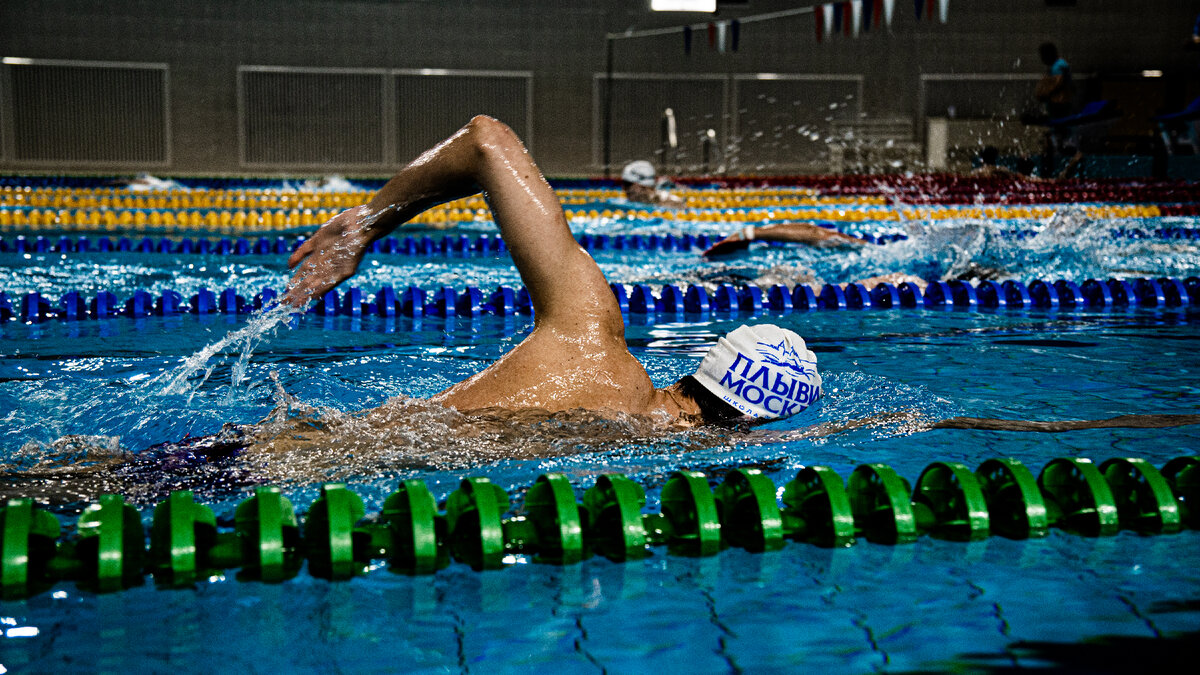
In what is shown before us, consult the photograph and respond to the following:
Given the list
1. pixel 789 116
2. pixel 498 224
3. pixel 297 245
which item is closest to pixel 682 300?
pixel 498 224

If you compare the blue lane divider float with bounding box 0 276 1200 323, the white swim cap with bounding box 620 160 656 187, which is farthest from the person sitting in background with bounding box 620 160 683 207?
the blue lane divider float with bounding box 0 276 1200 323

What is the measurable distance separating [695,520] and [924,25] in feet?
58.8

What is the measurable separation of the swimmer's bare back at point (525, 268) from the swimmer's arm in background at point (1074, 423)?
3.12 ft

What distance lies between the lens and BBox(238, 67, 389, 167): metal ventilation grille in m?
17.5

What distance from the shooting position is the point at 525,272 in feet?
8.44

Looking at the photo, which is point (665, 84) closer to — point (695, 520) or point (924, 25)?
point (924, 25)

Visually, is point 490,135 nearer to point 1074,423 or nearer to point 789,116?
point 1074,423

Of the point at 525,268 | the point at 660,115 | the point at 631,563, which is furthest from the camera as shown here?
the point at 660,115

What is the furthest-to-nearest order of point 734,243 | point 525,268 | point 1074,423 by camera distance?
point 734,243
point 1074,423
point 525,268

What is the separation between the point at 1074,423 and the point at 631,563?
1579mm

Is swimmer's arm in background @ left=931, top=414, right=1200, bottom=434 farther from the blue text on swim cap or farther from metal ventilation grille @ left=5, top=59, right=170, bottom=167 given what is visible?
metal ventilation grille @ left=5, top=59, right=170, bottom=167

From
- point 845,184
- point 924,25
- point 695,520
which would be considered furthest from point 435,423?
point 924,25

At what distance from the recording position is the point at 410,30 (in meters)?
17.6

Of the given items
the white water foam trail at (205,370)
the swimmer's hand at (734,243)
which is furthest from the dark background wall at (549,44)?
the white water foam trail at (205,370)
